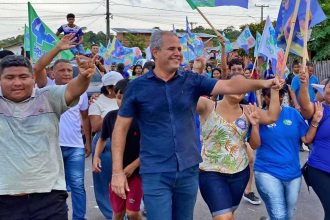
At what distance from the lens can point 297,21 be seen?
4602 millimetres

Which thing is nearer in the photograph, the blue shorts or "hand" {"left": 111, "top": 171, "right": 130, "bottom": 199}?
"hand" {"left": 111, "top": 171, "right": 130, "bottom": 199}

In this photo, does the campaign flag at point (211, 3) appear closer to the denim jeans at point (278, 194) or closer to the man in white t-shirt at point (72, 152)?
the man in white t-shirt at point (72, 152)

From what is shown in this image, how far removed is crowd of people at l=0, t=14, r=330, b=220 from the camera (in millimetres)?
3166

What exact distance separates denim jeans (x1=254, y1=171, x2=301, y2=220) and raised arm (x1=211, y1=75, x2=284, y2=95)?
123 centimetres

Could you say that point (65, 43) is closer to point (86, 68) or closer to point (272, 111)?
point (86, 68)

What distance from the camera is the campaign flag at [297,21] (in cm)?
449

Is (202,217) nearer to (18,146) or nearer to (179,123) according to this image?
(179,123)

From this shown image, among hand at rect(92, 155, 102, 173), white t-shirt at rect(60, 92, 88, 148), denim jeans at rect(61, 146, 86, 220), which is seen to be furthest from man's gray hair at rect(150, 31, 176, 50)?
denim jeans at rect(61, 146, 86, 220)

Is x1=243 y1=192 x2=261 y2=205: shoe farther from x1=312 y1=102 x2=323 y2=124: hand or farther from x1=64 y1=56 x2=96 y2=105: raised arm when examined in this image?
x1=64 y1=56 x2=96 y2=105: raised arm

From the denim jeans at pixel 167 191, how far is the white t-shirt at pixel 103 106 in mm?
1854

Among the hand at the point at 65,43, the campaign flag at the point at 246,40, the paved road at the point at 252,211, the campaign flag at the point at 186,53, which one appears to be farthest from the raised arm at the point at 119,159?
the campaign flag at the point at 246,40

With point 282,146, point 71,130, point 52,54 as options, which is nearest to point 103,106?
point 71,130

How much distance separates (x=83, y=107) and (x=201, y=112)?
2108 mm

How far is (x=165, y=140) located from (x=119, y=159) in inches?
14.6
